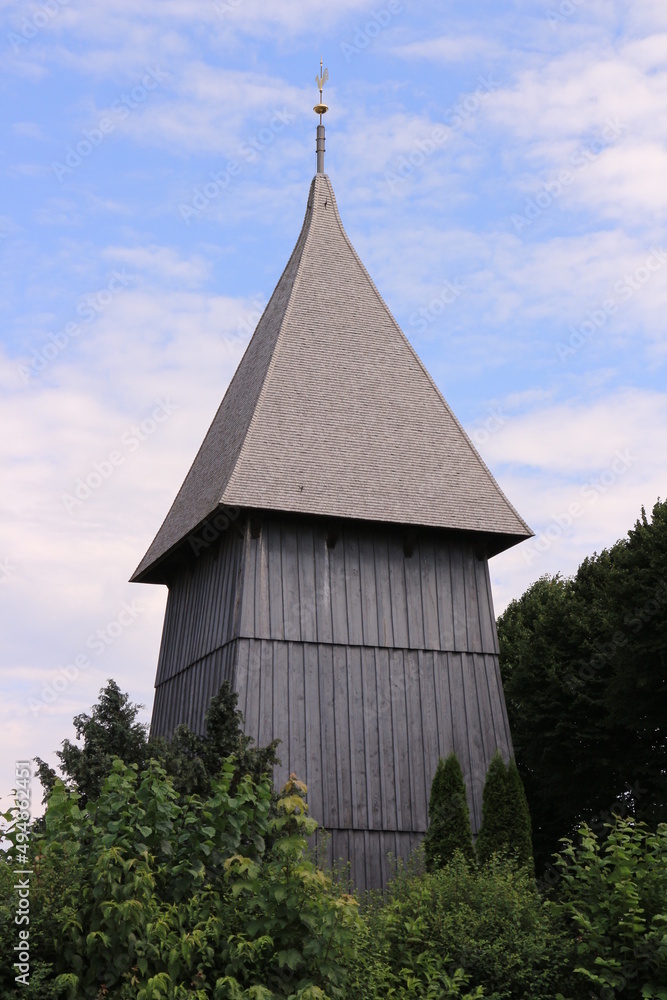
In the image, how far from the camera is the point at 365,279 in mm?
24484

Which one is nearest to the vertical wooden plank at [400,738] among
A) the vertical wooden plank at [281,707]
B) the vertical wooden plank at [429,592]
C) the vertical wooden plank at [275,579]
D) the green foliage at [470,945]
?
the vertical wooden plank at [429,592]

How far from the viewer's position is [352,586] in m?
20.5

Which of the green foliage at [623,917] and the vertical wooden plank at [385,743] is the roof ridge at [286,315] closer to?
the vertical wooden plank at [385,743]

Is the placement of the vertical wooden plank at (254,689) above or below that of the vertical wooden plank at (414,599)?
below

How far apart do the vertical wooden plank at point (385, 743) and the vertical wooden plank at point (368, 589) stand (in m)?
0.32

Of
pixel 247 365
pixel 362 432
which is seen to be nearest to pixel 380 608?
pixel 362 432

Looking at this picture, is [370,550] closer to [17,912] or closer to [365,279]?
[365,279]

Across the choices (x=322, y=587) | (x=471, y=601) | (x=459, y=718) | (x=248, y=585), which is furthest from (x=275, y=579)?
(x=459, y=718)

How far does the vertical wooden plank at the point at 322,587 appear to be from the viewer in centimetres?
2006

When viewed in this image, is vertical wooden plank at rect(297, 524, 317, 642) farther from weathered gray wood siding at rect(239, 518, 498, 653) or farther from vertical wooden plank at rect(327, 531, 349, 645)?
vertical wooden plank at rect(327, 531, 349, 645)

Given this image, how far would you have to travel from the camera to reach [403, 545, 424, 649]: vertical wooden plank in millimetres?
20641

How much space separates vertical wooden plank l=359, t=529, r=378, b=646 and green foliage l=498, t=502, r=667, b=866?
6.42 m

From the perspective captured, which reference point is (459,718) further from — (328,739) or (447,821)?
(447,821)

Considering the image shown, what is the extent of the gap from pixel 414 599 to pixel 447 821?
424cm
